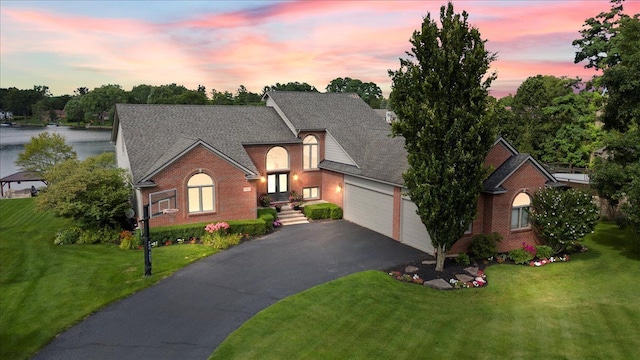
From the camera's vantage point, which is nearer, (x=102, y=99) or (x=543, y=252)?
(x=543, y=252)

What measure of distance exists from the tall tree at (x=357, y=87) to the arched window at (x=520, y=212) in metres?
136

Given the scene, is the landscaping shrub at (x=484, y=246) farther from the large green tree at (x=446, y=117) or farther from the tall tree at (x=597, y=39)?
the tall tree at (x=597, y=39)

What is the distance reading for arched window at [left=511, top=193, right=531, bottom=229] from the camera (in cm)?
2038

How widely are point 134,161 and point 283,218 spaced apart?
9639 millimetres

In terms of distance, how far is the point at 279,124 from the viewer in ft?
103

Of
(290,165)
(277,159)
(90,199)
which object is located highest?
(277,159)

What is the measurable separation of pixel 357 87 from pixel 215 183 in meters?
140

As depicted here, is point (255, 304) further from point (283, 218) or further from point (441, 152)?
point (283, 218)

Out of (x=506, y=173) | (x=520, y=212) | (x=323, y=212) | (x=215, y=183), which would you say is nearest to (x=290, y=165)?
(x=323, y=212)

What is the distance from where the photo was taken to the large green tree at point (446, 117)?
51.4 feet

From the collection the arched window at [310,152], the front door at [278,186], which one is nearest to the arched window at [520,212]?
the arched window at [310,152]

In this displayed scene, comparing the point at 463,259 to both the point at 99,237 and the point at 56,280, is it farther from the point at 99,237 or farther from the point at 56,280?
the point at 99,237

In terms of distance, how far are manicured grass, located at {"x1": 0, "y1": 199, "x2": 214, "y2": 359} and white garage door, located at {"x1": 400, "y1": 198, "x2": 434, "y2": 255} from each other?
10.1 meters

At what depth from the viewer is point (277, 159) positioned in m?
29.9
